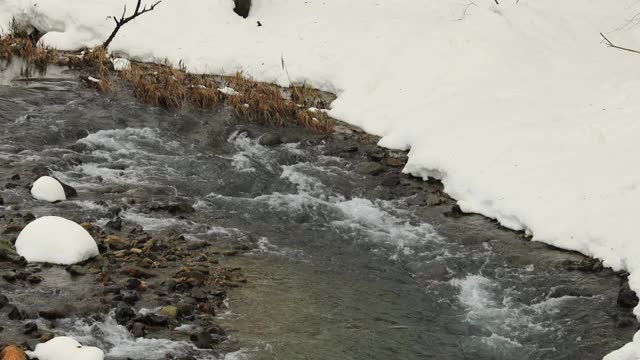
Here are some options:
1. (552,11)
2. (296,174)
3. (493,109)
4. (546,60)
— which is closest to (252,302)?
(296,174)

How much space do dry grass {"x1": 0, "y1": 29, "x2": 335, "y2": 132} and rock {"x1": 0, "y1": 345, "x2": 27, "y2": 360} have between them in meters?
7.45

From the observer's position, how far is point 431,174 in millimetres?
10242

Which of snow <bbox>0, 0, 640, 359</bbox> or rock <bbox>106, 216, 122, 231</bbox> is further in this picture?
snow <bbox>0, 0, 640, 359</bbox>

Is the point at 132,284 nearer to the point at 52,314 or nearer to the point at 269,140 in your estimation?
the point at 52,314

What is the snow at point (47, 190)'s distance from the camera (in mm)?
8023

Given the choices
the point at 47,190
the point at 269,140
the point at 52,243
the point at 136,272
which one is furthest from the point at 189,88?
the point at 136,272

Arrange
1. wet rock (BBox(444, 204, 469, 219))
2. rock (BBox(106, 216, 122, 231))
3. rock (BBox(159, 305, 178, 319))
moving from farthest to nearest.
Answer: wet rock (BBox(444, 204, 469, 219)), rock (BBox(106, 216, 122, 231)), rock (BBox(159, 305, 178, 319))

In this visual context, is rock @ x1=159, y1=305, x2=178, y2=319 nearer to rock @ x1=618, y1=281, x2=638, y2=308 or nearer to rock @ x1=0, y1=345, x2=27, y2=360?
rock @ x1=0, y1=345, x2=27, y2=360

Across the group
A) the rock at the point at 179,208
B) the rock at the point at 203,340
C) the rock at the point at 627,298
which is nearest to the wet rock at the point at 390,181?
the rock at the point at 179,208

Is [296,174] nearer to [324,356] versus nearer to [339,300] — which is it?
[339,300]

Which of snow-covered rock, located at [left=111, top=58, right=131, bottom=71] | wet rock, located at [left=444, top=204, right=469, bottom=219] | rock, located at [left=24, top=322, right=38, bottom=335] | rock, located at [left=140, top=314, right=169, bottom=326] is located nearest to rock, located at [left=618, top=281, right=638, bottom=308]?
wet rock, located at [left=444, top=204, right=469, bottom=219]

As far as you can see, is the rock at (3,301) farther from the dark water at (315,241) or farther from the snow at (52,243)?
the snow at (52,243)

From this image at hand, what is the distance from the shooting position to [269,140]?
11.3 metres

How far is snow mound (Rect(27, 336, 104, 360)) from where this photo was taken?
503 centimetres
